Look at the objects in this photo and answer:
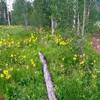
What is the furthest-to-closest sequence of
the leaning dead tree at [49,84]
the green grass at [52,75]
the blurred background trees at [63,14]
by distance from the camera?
1. the blurred background trees at [63,14]
2. the green grass at [52,75]
3. the leaning dead tree at [49,84]

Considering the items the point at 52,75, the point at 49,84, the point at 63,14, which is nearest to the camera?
the point at 49,84

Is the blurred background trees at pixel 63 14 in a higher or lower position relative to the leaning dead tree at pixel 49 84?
higher

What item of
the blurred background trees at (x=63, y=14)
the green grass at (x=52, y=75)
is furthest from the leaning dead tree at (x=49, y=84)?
the blurred background trees at (x=63, y=14)

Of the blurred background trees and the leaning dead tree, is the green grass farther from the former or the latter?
the blurred background trees

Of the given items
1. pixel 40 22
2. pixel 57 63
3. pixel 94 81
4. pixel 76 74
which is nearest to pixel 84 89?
pixel 94 81

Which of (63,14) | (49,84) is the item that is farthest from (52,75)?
(63,14)

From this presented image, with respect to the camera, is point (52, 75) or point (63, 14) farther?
point (63, 14)

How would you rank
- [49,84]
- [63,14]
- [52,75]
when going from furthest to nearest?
[63,14] < [52,75] < [49,84]

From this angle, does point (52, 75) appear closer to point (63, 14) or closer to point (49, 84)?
point (49, 84)

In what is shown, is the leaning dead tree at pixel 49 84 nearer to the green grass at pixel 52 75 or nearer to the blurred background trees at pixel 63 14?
the green grass at pixel 52 75

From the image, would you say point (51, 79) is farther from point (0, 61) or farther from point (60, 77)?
point (0, 61)

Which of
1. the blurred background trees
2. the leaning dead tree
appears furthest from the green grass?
the blurred background trees

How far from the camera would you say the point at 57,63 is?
12.8 m

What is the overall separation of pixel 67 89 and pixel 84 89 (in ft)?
1.79
